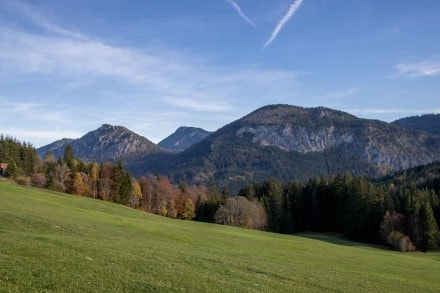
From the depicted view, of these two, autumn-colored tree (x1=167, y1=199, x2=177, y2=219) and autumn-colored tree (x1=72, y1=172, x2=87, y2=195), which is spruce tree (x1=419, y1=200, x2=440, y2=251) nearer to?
autumn-colored tree (x1=167, y1=199, x2=177, y2=219)

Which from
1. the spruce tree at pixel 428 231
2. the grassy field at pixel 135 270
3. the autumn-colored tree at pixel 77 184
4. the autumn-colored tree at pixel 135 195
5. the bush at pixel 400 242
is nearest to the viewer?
the grassy field at pixel 135 270

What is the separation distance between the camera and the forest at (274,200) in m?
115

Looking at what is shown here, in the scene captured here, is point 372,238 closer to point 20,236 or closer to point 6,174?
point 20,236

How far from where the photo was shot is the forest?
115m

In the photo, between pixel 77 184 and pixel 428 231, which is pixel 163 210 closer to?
pixel 77 184

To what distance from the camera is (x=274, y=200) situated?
489 feet

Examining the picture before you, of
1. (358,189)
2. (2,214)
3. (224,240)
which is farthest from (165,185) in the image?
(2,214)

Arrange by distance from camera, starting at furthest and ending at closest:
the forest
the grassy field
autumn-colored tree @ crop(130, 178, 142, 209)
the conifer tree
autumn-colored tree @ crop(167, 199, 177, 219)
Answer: the conifer tree < autumn-colored tree @ crop(167, 199, 177, 219) < autumn-colored tree @ crop(130, 178, 142, 209) < the forest < the grassy field

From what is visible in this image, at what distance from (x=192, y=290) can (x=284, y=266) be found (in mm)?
18588

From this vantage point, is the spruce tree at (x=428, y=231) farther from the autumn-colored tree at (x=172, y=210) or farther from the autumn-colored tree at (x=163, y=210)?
the autumn-colored tree at (x=163, y=210)

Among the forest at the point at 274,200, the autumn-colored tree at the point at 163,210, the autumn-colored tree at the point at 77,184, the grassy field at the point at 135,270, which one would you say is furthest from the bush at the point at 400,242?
the autumn-colored tree at the point at 77,184

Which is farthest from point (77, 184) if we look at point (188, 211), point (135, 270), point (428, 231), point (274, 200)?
point (135, 270)

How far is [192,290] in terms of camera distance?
23.4 meters

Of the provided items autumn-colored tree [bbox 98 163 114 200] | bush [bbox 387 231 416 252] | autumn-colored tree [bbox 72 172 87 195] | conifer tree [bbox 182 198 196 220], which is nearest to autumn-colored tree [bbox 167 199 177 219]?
conifer tree [bbox 182 198 196 220]
